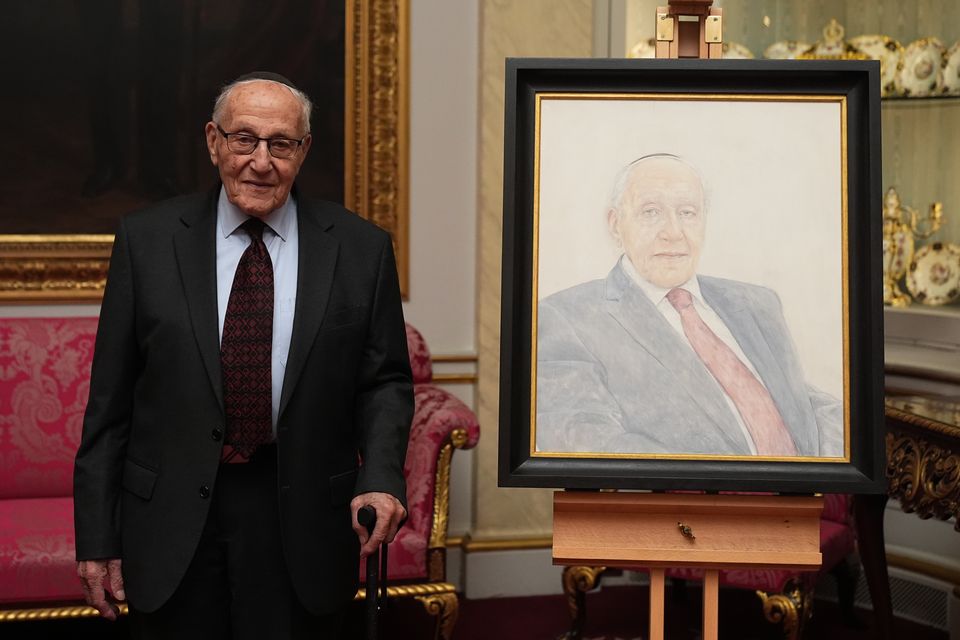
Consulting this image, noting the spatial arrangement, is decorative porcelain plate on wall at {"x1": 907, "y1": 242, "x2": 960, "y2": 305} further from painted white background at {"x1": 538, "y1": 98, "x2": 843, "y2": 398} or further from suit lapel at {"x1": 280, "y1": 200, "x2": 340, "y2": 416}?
suit lapel at {"x1": 280, "y1": 200, "x2": 340, "y2": 416}

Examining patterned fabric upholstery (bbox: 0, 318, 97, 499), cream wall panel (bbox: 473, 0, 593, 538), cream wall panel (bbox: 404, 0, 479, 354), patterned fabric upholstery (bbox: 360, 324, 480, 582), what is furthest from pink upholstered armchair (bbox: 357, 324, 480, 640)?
patterned fabric upholstery (bbox: 0, 318, 97, 499)

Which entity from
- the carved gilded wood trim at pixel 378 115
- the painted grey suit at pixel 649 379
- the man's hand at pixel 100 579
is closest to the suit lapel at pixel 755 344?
the painted grey suit at pixel 649 379

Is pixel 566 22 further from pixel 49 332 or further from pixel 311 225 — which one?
pixel 311 225

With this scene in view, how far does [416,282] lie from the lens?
4.83m

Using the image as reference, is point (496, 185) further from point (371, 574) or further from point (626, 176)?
point (371, 574)

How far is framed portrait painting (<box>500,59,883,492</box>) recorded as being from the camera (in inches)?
88.8

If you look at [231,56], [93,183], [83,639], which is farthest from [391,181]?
[83,639]

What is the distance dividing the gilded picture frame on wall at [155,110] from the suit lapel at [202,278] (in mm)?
2395

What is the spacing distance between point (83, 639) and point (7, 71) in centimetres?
211

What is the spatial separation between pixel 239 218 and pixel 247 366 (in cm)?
30

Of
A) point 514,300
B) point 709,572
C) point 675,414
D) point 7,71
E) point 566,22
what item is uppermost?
point 566,22

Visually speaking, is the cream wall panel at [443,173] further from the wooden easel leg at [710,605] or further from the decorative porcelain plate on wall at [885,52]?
the wooden easel leg at [710,605]

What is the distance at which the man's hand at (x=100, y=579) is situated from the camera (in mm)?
2242

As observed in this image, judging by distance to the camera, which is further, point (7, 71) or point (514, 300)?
point (7, 71)
